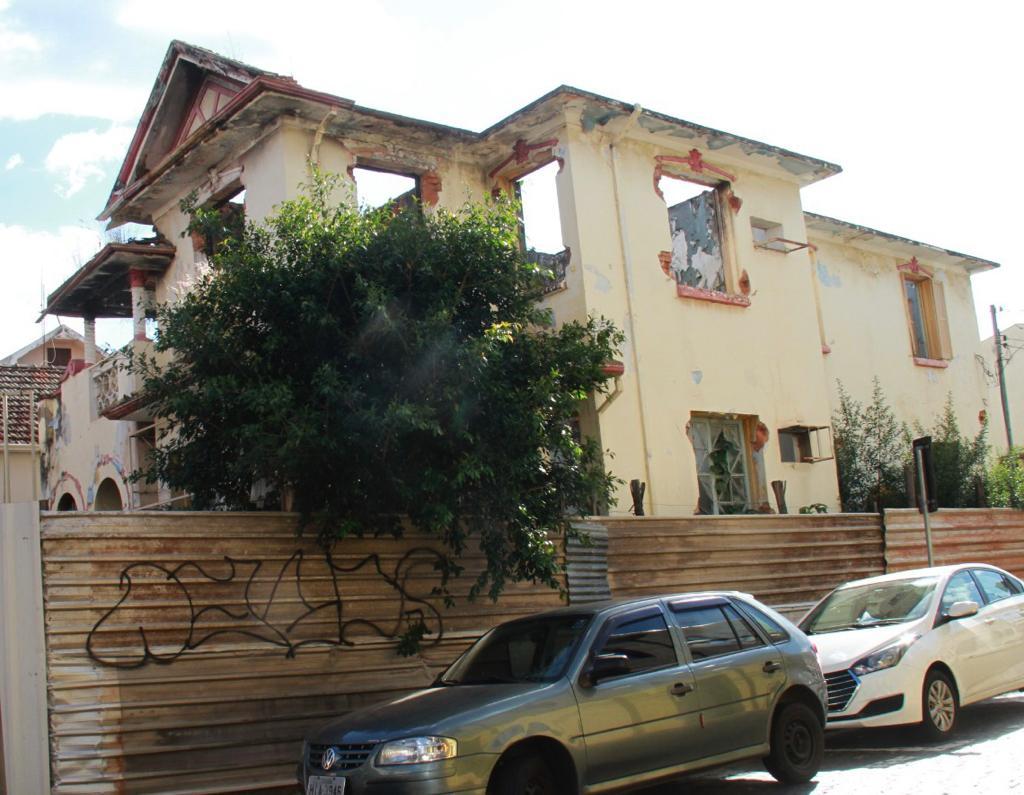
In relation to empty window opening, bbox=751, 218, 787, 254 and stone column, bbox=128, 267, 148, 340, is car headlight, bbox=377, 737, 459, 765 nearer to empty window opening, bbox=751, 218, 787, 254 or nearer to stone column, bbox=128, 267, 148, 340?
stone column, bbox=128, 267, 148, 340

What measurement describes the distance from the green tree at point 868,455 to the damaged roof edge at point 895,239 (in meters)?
3.01

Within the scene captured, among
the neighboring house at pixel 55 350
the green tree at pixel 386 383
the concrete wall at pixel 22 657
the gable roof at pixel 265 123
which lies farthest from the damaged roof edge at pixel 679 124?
the neighboring house at pixel 55 350

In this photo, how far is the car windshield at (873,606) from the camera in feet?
34.8

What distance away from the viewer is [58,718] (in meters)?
8.53

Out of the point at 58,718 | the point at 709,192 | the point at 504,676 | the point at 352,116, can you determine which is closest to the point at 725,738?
the point at 504,676

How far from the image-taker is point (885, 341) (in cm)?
2200

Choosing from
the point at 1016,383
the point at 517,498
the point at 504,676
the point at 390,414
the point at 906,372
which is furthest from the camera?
the point at 1016,383

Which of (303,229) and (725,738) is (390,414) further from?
(725,738)

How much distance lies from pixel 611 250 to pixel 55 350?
68.0 feet

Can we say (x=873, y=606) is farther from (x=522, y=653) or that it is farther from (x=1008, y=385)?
(x=1008, y=385)

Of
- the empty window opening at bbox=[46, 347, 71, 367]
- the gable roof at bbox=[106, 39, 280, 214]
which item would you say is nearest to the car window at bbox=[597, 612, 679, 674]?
the gable roof at bbox=[106, 39, 280, 214]

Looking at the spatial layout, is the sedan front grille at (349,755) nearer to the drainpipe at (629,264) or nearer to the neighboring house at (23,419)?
the drainpipe at (629,264)

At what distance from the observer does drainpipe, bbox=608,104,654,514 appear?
15.7 m

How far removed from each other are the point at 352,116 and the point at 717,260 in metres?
6.24
